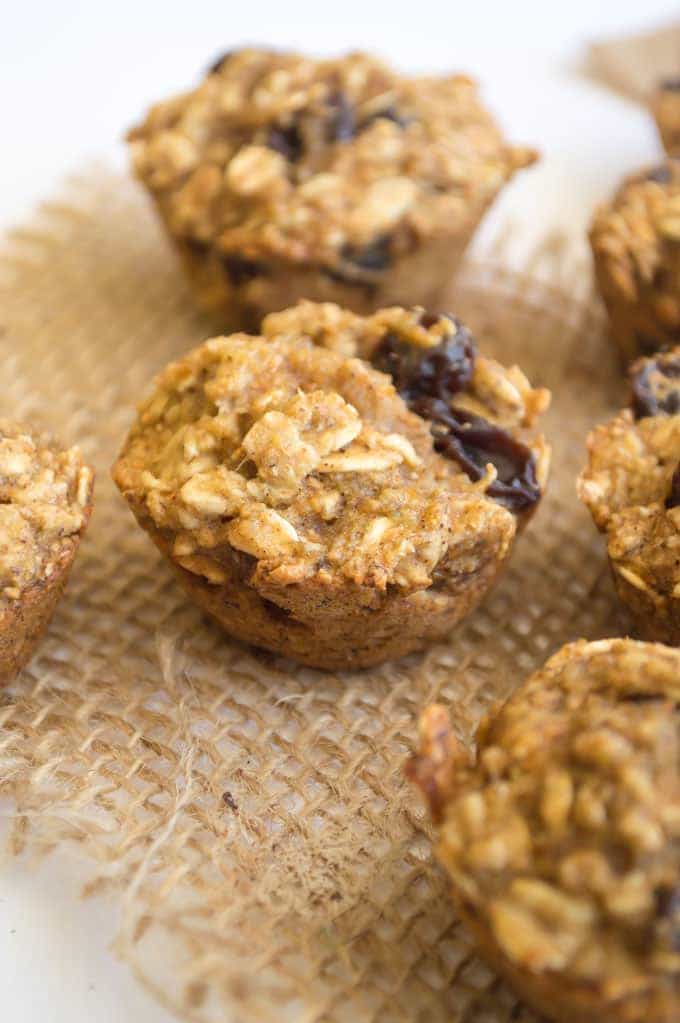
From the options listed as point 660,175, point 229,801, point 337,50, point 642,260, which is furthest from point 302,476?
point 337,50

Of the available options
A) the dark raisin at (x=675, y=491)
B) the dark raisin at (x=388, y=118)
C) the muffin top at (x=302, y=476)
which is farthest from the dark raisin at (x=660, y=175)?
the dark raisin at (x=675, y=491)

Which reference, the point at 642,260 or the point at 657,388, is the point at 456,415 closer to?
the point at 657,388

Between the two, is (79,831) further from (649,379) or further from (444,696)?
(649,379)

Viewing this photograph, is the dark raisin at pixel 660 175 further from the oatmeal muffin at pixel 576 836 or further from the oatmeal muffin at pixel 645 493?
the oatmeal muffin at pixel 576 836

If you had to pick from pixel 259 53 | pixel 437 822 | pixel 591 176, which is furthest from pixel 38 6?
pixel 437 822

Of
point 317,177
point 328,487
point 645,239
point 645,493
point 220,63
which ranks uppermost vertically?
point 220,63

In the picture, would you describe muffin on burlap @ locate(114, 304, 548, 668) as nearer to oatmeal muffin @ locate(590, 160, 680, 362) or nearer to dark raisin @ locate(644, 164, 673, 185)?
oatmeal muffin @ locate(590, 160, 680, 362)
